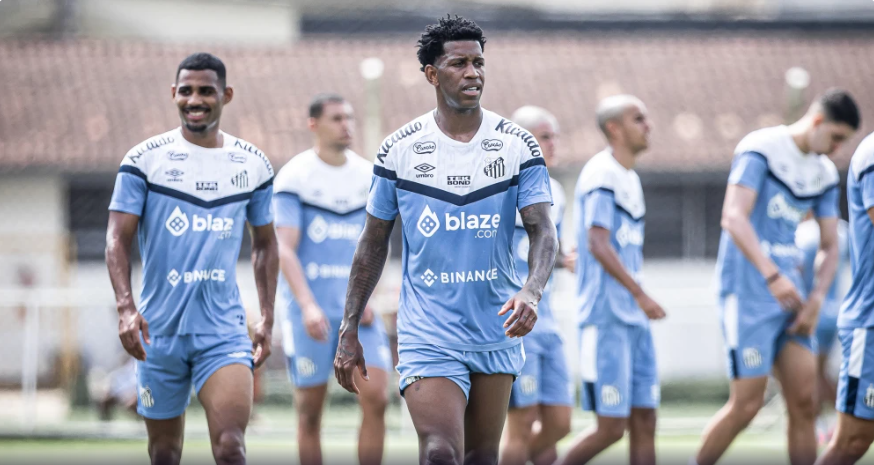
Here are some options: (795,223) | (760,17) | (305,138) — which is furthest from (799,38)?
(795,223)

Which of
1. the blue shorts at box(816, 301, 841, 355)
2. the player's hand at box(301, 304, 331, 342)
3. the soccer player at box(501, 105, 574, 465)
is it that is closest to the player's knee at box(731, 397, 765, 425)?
the soccer player at box(501, 105, 574, 465)

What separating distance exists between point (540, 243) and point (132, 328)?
7.02 feet

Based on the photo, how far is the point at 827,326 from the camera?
11.7m

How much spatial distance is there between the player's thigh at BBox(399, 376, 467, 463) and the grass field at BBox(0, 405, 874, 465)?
494cm

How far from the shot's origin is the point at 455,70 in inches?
202

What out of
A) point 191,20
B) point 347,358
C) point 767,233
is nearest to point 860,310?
point 767,233

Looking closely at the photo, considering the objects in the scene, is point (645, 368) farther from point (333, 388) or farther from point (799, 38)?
point (799, 38)

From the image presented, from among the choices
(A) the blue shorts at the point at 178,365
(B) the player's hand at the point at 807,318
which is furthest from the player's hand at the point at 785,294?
(A) the blue shorts at the point at 178,365

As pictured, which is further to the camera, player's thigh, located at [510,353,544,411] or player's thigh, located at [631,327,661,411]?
player's thigh, located at [631,327,661,411]

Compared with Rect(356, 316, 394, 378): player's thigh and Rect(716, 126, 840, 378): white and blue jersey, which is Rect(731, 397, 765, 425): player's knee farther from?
Rect(356, 316, 394, 378): player's thigh

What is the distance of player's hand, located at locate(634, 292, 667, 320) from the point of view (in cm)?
718

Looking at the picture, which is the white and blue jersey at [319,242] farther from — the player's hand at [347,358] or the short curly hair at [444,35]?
the short curly hair at [444,35]

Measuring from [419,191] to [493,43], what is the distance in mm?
16211

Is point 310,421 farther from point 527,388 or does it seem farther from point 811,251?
point 811,251
